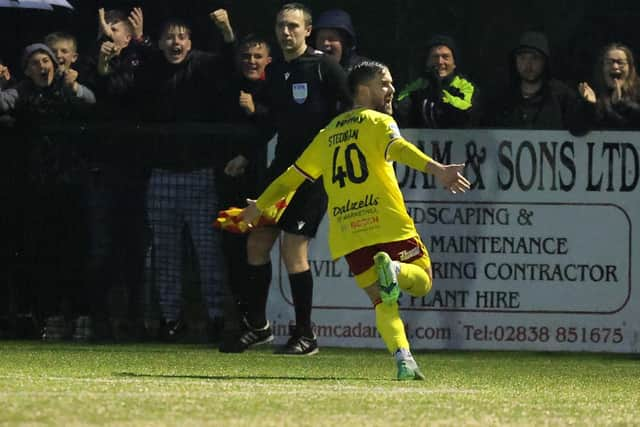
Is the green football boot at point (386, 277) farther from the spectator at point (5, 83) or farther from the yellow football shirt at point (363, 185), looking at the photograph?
the spectator at point (5, 83)

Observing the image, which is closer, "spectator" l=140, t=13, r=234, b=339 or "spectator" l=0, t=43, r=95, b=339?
"spectator" l=140, t=13, r=234, b=339

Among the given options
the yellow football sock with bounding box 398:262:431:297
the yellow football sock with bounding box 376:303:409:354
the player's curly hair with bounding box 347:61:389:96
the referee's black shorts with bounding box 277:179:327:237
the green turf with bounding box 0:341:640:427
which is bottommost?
the green turf with bounding box 0:341:640:427

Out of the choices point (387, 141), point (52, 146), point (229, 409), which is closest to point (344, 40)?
point (52, 146)

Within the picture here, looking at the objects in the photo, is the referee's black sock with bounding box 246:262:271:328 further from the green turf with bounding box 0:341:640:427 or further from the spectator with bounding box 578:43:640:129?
the spectator with bounding box 578:43:640:129

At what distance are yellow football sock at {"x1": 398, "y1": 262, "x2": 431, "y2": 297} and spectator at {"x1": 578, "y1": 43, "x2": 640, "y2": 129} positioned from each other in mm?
3932

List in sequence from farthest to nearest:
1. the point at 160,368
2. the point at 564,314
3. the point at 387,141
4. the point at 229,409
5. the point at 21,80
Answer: the point at 21,80 → the point at 564,314 → the point at 160,368 → the point at 387,141 → the point at 229,409

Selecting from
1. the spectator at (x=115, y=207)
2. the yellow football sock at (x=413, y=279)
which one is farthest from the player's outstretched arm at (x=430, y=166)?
the spectator at (x=115, y=207)

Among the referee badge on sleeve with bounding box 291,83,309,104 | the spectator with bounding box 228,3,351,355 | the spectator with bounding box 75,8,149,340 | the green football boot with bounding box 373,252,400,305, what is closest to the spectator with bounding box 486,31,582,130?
the spectator with bounding box 228,3,351,355

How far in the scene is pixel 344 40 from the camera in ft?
43.0

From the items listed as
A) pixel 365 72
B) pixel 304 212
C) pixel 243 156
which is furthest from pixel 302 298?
pixel 365 72

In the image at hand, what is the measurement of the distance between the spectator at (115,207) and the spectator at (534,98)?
279cm

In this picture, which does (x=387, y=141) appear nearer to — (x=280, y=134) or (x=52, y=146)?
(x=280, y=134)

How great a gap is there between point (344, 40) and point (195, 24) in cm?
147

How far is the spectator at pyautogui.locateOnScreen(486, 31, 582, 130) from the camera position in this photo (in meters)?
Result: 12.9
